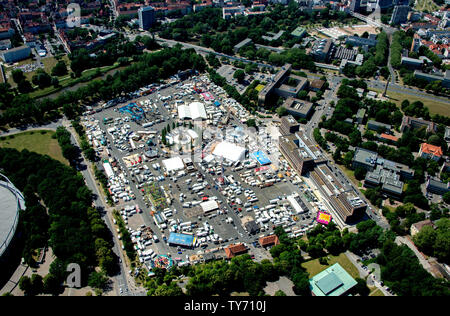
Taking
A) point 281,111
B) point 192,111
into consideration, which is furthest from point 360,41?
point 192,111

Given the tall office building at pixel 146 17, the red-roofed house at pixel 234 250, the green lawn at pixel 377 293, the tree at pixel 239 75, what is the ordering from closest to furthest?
1. the green lawn at pixel 377 293
2. the red-roofed house at pixel 234 250
3. the tree at pixel 239 75
4. the tall office building at pixel 146 17

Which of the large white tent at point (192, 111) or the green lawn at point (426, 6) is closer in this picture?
the large white tent at point (192, 111)

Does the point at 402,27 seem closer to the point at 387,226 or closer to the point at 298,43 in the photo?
the point at 298,43

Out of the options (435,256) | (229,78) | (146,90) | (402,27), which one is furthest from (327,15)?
(435,256)

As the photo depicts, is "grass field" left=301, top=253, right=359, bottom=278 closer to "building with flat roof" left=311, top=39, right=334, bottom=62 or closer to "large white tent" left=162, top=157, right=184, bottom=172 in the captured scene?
"large white tent" left=162, top=157, right=184, bottom=172

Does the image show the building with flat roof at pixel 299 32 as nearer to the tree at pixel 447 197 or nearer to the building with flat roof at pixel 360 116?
the building with flat roof at pixel 360 116

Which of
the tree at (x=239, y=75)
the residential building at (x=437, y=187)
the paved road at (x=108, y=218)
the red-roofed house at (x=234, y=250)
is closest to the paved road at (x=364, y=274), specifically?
the red-roofed house at (x=234, y=250)
